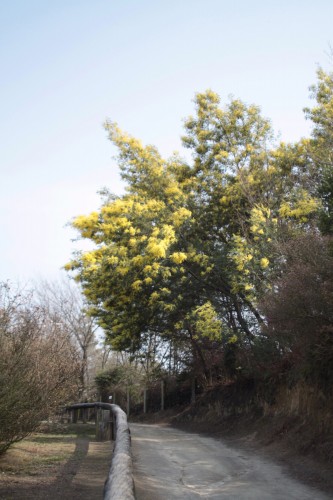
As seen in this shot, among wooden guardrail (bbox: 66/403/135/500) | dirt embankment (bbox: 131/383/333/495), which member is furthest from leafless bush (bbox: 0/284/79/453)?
dirt embankment (bbox: 131/383/333/495)

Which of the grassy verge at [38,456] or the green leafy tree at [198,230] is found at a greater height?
the green leafy tree at [198,230]

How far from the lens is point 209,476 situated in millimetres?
9680

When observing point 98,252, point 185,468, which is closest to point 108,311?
point 98,252

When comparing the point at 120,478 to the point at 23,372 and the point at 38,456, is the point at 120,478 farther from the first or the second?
the point at 38,456

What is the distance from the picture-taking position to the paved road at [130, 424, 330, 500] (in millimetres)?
8047

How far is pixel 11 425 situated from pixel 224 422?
38.6 ft

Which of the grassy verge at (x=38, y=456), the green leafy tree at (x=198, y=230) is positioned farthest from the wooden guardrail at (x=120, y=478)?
the green leafy tree at (x=198, y=230)

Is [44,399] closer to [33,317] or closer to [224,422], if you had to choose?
[33,317]

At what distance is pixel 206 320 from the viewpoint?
17328mm

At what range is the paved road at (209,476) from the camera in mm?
8047

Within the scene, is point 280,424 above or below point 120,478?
above

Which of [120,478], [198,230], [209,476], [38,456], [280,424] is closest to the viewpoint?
[120,478]

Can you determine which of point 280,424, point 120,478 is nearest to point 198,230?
point 280,424

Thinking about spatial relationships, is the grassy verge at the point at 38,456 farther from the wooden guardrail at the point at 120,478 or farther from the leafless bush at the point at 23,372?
the wooden guardrail at the point at 120,478
